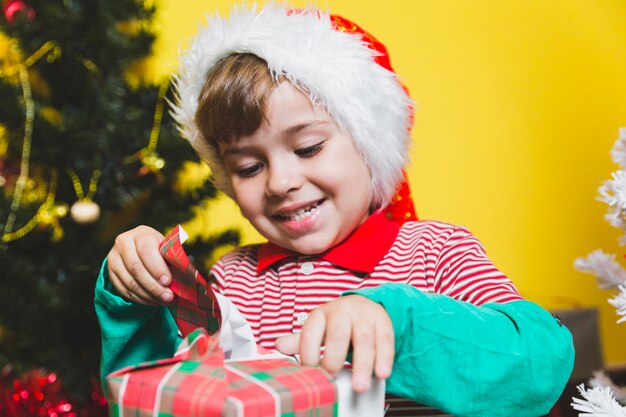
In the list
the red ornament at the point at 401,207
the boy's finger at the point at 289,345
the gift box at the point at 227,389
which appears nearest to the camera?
the gift box at the point at 227,389

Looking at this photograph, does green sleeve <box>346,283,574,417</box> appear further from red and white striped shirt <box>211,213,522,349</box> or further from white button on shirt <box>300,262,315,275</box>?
white button on shirt <box>300,262,315,275</box>

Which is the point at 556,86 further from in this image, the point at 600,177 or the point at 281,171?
the point at 281,171

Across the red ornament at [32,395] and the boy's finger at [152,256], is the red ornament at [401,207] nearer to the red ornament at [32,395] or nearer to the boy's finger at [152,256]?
the boy's finger at [152,256]

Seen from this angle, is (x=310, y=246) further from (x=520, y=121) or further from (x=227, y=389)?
(x=520, y=121)

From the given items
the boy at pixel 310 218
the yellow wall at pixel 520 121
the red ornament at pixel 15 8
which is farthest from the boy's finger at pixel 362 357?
the yellow wall at pixel 520 121

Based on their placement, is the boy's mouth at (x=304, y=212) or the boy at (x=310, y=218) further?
the boy's mouth at (x=304, y=212)

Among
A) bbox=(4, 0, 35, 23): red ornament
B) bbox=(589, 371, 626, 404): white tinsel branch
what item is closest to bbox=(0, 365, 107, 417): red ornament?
bbox=(4, 0, 35, 23): red ornament

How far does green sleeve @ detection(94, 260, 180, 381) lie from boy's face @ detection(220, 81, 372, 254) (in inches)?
7.5

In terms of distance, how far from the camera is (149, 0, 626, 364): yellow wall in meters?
1.67

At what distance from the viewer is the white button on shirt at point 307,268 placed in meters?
0.85

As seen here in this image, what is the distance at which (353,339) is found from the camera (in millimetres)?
441

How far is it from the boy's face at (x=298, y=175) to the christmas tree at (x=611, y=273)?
381mm

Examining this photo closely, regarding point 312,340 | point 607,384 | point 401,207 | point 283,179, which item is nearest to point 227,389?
point 312,340

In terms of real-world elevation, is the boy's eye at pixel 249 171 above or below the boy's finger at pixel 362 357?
above
